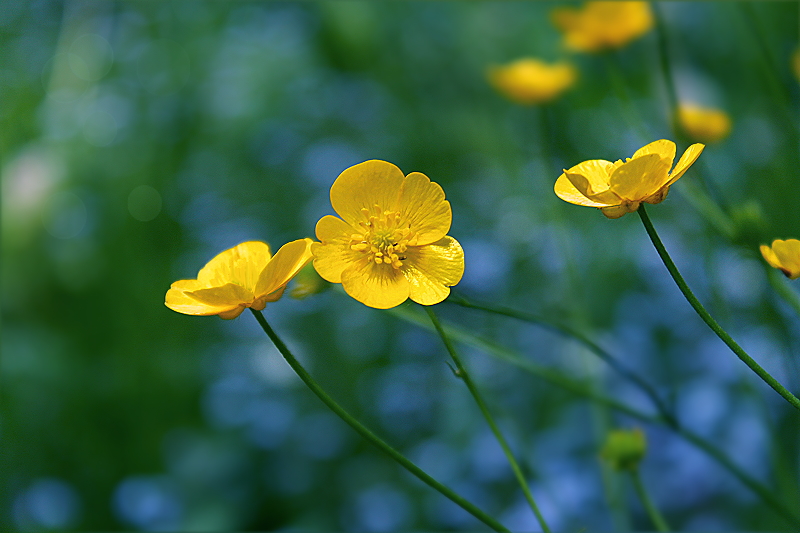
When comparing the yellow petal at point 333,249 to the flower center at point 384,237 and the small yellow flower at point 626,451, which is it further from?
the small yellow flower at point 626,451

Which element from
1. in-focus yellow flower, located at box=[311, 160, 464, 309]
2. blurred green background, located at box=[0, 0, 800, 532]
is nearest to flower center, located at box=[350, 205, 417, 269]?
in-focus yellow flower, located at box=[311, 160, 464, 309]

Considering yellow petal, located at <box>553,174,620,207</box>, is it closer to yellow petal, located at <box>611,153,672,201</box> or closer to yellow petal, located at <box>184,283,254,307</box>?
yellow petal, located at <box>611,153,672,201</box>

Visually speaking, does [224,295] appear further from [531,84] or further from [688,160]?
[531,84]

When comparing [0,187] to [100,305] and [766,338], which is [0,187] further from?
[766,338]

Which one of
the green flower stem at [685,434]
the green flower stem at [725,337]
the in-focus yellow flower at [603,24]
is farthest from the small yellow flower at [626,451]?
the in-focus yellow flower at [603,24]

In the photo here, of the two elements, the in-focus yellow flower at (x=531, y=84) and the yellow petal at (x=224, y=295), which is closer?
the yellow petal at (x=224, y=295)

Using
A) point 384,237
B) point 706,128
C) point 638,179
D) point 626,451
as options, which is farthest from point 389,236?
point 706,128
